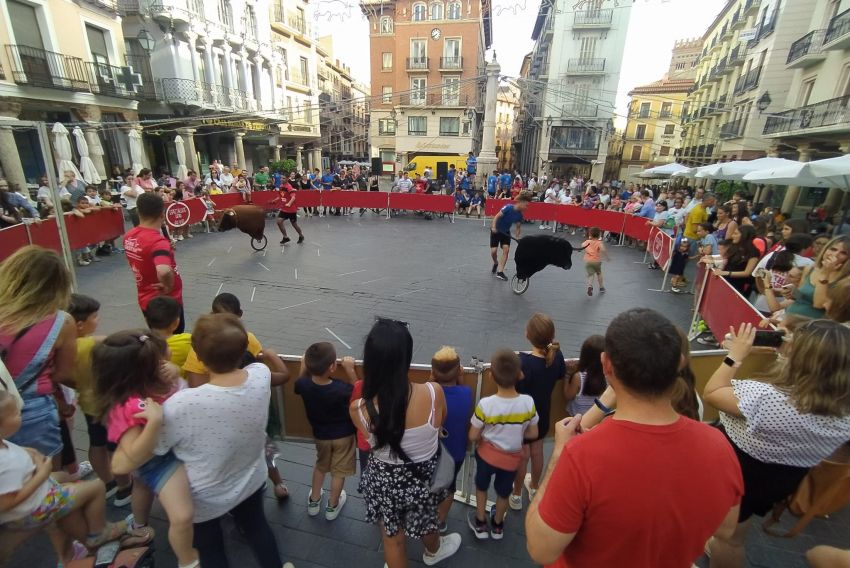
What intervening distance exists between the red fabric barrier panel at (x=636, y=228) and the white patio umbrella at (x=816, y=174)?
2642mm

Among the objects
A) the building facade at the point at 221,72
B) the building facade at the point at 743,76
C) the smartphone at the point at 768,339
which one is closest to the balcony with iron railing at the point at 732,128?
the building facade at the point at 743,76

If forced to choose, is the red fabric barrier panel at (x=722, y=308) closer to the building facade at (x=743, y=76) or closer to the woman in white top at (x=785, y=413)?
the woman in white top at (x=785, y=413)

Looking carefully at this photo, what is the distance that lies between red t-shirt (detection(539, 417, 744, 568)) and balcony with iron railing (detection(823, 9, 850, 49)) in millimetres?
23528

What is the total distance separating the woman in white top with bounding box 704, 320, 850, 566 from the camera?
1837 mm

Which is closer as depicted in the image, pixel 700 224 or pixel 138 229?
pixel 138 229

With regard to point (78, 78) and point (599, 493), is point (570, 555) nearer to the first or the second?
point (599, 493)

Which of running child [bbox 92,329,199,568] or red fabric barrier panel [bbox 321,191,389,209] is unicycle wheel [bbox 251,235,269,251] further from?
running child [bbox 92,329,199,568]

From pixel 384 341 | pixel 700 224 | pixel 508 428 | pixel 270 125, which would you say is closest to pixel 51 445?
pixel 384 341

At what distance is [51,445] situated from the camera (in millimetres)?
2258

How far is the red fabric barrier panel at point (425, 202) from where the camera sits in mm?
16297

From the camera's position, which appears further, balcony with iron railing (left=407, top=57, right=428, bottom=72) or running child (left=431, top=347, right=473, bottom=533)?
balcony with iron railing (left=407, top=57, right=428, bottom=72)

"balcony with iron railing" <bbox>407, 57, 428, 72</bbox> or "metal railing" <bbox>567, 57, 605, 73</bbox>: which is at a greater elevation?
"balcony with iron railing" <bbox>407, 57, 428, 72</bbox>

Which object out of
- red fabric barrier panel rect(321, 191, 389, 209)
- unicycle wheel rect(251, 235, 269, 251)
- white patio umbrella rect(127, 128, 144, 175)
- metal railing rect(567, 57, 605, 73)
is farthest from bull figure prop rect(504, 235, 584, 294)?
metal railing rect(567, 57, 605, 73)

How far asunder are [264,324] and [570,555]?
5.56 m
